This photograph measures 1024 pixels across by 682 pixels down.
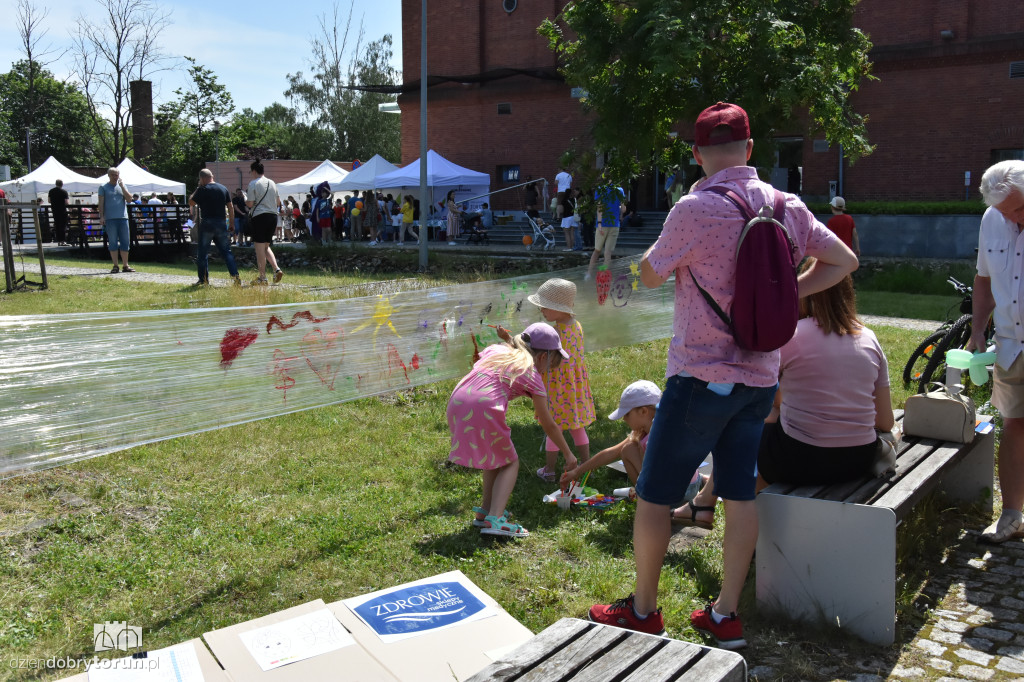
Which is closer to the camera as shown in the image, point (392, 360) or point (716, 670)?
point (716, 670)

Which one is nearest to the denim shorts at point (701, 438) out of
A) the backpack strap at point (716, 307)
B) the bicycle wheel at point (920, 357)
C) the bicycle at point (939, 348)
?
the backpack strap at point (716, 307)

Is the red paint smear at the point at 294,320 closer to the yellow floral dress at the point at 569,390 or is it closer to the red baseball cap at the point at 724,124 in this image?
the yellow floral dress at the point at 569,390

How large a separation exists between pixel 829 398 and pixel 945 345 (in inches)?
188

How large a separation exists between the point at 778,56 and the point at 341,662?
547 cm

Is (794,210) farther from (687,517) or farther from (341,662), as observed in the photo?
(341,662)

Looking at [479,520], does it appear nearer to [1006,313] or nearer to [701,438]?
[701,438]

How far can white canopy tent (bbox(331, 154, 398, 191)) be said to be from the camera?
2766 cm

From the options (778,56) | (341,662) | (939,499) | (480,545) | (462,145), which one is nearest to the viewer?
(341,662)

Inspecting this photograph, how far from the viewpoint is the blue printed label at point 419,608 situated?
11.1 feet

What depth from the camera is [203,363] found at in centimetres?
465

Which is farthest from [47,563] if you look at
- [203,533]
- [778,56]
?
[778,56]

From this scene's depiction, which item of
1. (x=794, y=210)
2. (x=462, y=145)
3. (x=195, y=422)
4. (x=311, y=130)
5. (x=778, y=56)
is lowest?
(x=195, y=422)

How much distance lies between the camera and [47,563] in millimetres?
4156

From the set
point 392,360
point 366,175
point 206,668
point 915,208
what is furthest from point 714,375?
point 366,175
